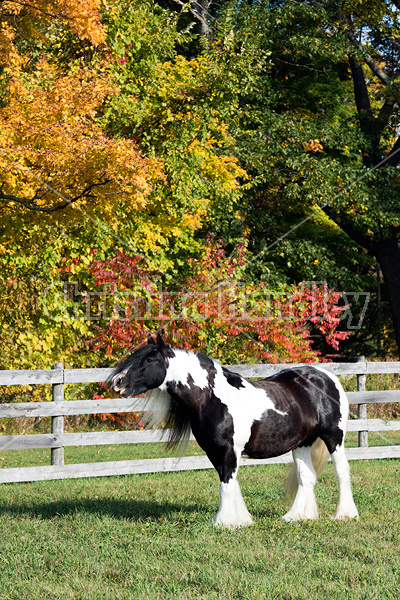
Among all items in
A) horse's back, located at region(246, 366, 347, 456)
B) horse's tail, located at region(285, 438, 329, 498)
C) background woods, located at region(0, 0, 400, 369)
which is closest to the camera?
horse's back, located at region(246, 366, 347, 456)

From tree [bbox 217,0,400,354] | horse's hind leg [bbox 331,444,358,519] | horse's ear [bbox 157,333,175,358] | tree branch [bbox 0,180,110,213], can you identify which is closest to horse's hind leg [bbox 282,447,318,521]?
horse's hind leg [bbox 331,444,358,519]

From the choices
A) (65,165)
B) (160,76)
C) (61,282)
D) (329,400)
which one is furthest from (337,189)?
(329,400)

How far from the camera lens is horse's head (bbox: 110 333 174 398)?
19.9ft

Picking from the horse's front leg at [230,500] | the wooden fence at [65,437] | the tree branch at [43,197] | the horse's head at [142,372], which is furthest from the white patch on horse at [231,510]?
the tree branch at [43,197]

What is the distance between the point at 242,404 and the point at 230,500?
2.91 feet

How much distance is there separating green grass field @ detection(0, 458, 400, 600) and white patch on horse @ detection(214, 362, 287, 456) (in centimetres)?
85

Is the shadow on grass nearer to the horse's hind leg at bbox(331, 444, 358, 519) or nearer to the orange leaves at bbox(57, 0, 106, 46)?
the horse's hind leg at bbox(331, 444, 358, 519)

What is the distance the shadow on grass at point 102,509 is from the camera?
6988 mm

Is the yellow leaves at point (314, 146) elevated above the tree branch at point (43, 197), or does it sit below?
above

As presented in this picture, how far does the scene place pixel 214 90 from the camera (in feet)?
54.5

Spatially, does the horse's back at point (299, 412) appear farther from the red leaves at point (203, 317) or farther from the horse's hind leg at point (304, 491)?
the red leaves at point (203, 317)

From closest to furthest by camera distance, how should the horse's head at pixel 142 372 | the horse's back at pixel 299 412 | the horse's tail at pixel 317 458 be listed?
the horse's head at pixel 142 372
the horse's back at pixel 299 412
the horse's tail at pixel 317 458

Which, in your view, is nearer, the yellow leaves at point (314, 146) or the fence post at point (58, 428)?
the fence post at point (58, 428)

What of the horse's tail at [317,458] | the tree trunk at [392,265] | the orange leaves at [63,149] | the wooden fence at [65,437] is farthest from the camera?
the tree trunk at [392,265]
